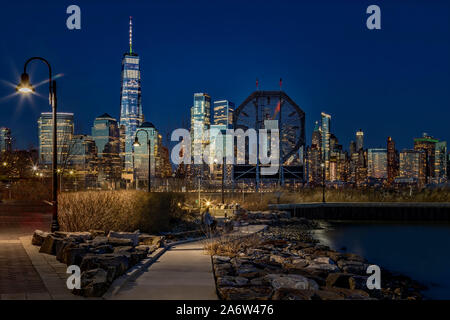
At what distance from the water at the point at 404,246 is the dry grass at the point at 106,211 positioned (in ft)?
32.6

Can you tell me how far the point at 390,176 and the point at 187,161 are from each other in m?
110

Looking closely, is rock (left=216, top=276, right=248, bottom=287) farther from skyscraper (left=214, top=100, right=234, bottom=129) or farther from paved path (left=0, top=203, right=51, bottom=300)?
skyscraper (left=214, top=100, right=234, bottom=129)

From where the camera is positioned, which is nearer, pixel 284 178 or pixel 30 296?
pixel 30 296

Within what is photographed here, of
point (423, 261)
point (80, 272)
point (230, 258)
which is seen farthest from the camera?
point (423, 261)

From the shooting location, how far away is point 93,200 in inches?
619

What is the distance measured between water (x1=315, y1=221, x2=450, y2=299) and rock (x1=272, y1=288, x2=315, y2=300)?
746cm

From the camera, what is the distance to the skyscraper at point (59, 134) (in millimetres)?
33844

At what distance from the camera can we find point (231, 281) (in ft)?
29.9

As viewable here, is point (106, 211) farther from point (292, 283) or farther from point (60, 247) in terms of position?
point (292, 283)

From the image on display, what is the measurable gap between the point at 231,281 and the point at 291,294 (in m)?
1.70

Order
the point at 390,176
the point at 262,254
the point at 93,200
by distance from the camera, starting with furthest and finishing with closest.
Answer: the point at 390,176
the point at 93,200
the point at 262,254

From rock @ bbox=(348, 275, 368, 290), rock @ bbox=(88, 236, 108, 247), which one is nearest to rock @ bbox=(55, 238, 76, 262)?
rock @ bbox=(88, 236, 108, 247)
